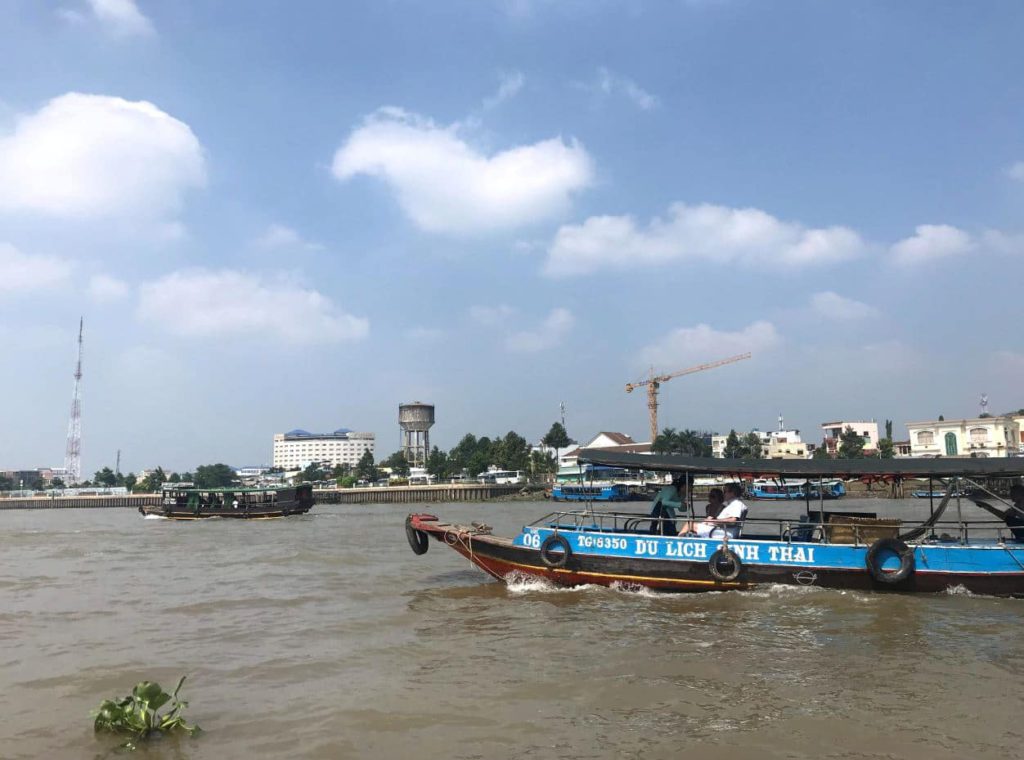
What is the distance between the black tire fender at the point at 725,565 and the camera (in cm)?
1155

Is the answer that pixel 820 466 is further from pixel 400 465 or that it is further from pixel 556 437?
pixel 400 465

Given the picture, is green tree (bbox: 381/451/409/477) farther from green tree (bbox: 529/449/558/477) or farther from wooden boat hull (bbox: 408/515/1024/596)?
wooden boat hull (bbox: 408/515/1024/596)

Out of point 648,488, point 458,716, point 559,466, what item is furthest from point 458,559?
point 559,466

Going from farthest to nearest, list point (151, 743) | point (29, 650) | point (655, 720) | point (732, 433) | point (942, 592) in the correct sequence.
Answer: point (732, 433)
point (942, 592)
point (29, 650)
point (655, 720)
point (151, 743)

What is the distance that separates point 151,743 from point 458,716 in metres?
2.36

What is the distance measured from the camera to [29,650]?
30.9 ft

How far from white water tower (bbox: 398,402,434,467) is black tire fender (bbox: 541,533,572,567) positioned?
379ft

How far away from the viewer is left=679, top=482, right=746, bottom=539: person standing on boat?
473 inches

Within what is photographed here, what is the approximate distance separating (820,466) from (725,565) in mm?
2106

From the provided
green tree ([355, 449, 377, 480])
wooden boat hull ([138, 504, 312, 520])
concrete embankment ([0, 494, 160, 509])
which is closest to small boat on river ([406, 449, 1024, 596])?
wooden boat hull ([138, 504, 312, 520])

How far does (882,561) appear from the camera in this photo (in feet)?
37.1

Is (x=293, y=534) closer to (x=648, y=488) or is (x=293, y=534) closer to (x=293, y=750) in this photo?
(x=293, y=750)

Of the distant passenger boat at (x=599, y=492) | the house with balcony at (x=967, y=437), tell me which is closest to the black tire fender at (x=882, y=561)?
the distant passenger boat at (x=599, y=492)

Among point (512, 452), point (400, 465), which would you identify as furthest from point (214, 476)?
point (512, 452)
